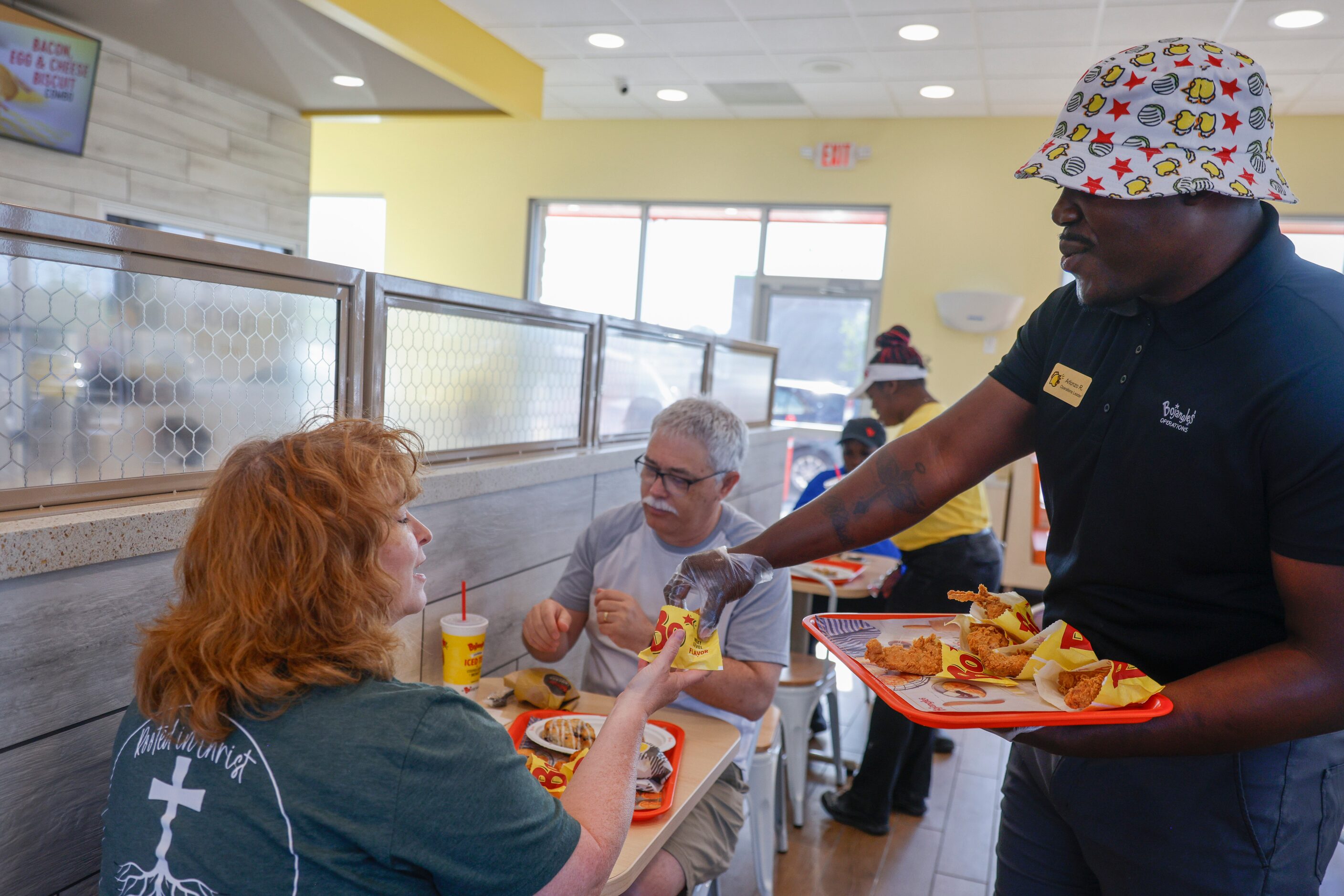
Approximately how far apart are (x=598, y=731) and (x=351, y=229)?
8.21 m

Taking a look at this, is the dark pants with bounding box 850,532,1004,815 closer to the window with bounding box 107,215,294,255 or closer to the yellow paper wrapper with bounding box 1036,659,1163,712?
the yellow paper wrapper with bounding box 1036,659,1163,712

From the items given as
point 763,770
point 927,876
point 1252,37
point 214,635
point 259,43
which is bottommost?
point 927,876

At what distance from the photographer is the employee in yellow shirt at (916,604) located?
2924 mm

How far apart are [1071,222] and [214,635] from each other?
106 centimetres

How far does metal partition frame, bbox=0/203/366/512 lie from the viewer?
1.13m

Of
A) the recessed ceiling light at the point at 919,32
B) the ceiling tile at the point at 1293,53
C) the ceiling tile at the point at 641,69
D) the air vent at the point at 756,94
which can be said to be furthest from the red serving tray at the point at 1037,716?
the air vent at the point at 756,94

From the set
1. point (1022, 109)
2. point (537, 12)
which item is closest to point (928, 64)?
point (1022, 109)

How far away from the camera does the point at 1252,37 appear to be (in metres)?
4.92

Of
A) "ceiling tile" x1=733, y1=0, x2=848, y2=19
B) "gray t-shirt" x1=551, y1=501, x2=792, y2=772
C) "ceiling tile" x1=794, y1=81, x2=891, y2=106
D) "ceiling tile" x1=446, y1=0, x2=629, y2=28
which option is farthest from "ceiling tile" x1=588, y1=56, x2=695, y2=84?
"gray t-shirt" x1=551, y1=501, x2=792, y2=772

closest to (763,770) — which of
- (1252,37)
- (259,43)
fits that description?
(259,43)

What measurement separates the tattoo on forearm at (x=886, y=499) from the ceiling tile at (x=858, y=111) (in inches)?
236

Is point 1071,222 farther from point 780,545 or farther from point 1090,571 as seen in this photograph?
point 780,545

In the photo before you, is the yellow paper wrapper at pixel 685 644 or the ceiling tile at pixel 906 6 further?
the ceiling tile at pixel 906 6

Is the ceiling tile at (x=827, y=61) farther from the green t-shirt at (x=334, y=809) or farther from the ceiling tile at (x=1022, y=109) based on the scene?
the green t-shirt at (x=334, y=809)
